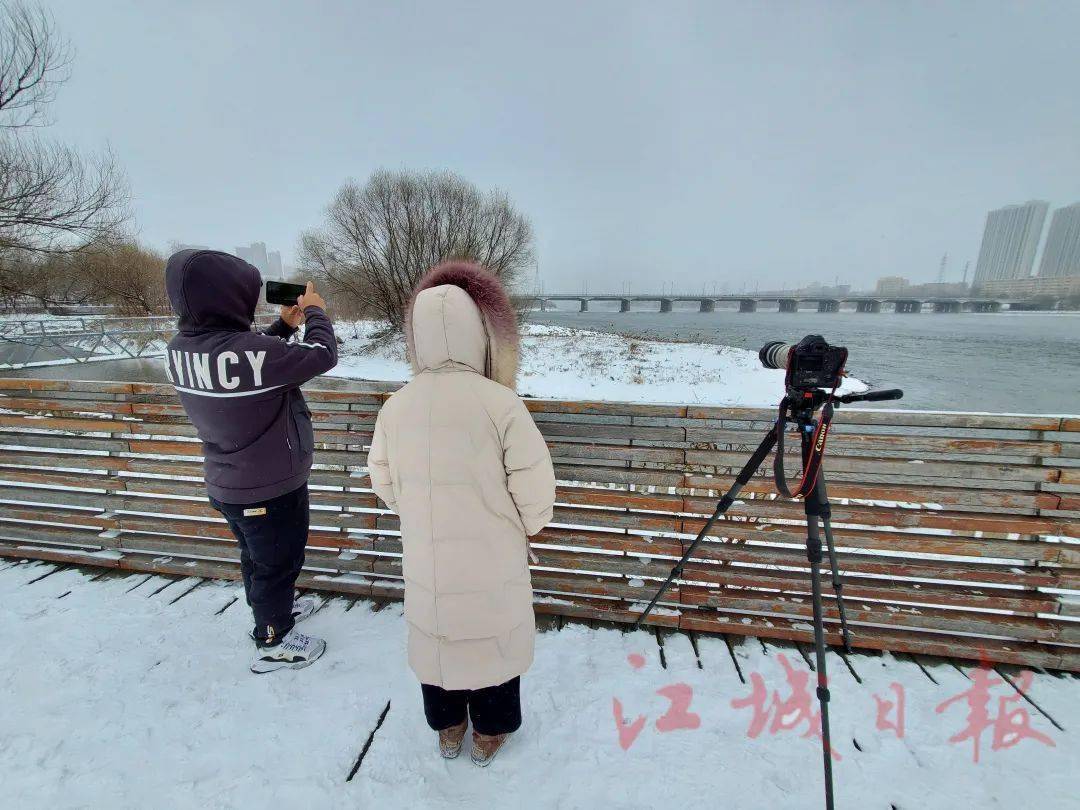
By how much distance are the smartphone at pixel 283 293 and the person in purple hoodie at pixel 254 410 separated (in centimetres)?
4

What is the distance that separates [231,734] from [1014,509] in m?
3.74

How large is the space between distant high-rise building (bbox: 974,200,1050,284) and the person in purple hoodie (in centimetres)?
10741

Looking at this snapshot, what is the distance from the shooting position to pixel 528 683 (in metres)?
2.04

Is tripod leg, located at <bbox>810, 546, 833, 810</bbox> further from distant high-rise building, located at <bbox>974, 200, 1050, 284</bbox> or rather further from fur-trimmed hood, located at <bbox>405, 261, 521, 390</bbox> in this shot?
distant high-rise building, located at <bbox>974, 200, 1050, 284</bbox>

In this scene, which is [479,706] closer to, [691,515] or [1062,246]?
[691,515]

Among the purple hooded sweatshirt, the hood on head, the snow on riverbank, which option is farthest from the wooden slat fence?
the snow on riverbank

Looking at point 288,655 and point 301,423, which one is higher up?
point 301,423

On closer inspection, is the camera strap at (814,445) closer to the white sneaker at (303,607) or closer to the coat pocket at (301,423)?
the coat pocket at (301,423)

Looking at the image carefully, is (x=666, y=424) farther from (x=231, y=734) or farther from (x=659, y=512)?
(x=231, y=734)

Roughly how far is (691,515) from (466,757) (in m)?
1.54

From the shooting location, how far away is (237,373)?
174 cm

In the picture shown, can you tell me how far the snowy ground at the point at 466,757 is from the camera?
157 cm

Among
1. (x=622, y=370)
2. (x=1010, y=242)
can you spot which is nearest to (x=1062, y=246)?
(x=1010, y=242)

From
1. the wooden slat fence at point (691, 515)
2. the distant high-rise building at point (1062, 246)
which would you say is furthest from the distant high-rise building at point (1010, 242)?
the wooden slat fence at point (691, 515)
